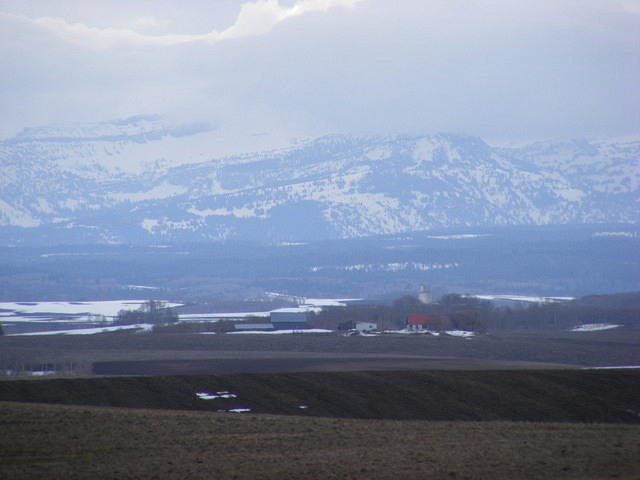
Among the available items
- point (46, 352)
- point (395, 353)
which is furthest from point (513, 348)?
point (46, 352)

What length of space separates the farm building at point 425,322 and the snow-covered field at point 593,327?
43.7 ft

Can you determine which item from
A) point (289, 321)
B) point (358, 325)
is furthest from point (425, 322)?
point (289, 321)

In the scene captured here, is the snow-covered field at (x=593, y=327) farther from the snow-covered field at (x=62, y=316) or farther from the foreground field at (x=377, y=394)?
the foreground field at (x=377, y=394)

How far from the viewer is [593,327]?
10938 centimetres

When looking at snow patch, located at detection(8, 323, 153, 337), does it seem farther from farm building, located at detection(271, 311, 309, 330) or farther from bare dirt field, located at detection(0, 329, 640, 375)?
farm building, located at detection(271, 311, 309, 330)

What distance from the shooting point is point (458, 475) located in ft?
96.0

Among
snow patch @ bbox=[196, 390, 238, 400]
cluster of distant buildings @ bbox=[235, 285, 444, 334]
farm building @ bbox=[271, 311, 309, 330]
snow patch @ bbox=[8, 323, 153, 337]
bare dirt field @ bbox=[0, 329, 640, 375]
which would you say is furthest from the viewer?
farm building @ bbox=[271, 311, 309, 330]

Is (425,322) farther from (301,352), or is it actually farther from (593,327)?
(301,352)

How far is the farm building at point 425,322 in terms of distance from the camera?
97688 millimetres

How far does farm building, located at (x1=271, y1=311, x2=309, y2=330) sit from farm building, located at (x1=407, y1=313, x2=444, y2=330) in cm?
865

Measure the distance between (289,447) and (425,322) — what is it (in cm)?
6678

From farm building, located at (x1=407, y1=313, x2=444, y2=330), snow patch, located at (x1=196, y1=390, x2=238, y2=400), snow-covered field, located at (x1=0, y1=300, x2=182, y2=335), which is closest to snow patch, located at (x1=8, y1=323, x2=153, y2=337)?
snow-covered field, located at (x1=0, y1=300, x2=182, y2=335)

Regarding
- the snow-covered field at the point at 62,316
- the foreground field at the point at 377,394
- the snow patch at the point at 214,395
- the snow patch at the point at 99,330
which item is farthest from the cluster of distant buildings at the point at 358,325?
the snow patch at the point at 214,395

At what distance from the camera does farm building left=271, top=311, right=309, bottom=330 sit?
101 m
